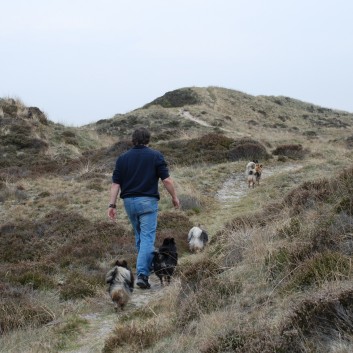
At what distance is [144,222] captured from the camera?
649 centimetres

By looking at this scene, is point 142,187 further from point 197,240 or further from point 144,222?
point 197,240

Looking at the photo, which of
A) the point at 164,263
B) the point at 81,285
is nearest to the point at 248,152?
the point at 164,263

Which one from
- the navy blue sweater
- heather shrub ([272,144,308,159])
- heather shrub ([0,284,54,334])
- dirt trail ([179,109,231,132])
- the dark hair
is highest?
dirt trail ([179,109,231,132])

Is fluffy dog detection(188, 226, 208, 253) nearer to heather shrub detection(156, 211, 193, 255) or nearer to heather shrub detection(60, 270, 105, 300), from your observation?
heather shrub detection(156, 211, 193, 255)

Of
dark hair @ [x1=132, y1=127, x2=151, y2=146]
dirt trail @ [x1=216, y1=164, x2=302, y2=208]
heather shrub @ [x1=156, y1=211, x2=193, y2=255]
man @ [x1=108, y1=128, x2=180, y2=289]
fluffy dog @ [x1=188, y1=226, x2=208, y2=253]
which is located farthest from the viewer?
dirt trail @ [x1=216, y1=164, x2=302, y2=208]

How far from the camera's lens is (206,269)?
18.3ft

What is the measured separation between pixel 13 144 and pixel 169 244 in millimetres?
20612

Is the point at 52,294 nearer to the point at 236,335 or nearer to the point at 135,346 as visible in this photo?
the point at 135,346

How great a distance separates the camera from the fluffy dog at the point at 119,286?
5758mm

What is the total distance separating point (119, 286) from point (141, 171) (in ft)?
4.98

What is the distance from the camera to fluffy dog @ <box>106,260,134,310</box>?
5.76m

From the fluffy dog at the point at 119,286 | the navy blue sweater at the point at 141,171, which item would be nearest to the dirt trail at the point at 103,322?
the fluffy dog at the point at 119,286

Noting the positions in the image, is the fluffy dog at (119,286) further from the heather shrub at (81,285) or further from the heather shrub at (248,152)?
the heather shrub at (248,152)

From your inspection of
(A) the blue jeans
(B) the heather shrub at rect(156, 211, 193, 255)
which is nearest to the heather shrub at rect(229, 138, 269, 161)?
(B) the heather shrub at rect(156, 211, 193, 255)
